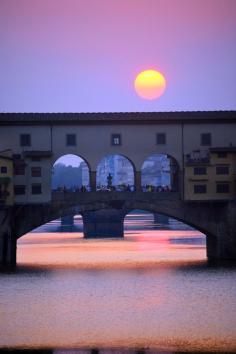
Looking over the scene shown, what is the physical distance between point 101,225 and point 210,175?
4233cm

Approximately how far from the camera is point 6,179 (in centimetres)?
5909

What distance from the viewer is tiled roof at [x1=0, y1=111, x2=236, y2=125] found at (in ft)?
202

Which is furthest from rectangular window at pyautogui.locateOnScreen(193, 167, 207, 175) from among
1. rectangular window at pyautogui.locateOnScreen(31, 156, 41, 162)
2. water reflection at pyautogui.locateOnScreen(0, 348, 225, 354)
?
water reflection at pyautogui.locateOnScreen(0, 348, 225, 354)

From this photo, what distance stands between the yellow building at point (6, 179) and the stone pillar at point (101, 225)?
41286mm

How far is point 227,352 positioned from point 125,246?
56478 millimetres

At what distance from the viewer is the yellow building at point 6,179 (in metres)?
59.1

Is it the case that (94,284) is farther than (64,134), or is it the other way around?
(64,134)

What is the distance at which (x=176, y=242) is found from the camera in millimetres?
93750

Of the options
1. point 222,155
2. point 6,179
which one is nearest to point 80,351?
point 6,179

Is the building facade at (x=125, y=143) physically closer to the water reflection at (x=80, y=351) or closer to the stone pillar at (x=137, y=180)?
the stone pillar at (x=137, y=180)

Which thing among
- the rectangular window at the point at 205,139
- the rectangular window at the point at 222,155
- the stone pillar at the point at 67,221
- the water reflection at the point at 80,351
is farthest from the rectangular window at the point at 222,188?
the stone pillar at the point at 67,221

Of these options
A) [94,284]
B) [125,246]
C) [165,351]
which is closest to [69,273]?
[94,284]

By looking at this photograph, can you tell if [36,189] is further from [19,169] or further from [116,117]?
[116,117]

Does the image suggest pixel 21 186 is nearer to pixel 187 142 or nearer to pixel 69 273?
pixel 69 273
